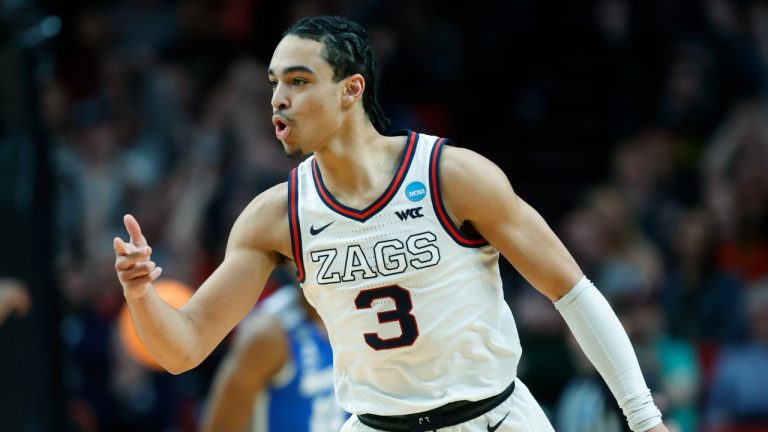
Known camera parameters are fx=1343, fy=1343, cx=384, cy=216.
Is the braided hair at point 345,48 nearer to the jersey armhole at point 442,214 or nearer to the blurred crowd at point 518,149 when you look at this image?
the jersey armhole at point 442,214

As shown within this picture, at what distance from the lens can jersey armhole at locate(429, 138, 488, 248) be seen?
4.32 m

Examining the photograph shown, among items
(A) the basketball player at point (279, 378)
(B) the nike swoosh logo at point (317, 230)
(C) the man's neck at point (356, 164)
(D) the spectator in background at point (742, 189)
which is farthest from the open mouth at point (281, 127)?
(D) the spectator in background at point (742, 189)

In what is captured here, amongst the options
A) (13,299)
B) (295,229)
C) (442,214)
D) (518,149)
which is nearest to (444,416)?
(442,214)

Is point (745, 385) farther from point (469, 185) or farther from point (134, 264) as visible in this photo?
point (134, 264)

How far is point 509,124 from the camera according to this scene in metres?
11.4

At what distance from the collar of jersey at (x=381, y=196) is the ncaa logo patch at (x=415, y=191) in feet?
0.12

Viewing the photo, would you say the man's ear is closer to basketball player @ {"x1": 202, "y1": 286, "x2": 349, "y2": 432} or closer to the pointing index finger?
the pointing index finger

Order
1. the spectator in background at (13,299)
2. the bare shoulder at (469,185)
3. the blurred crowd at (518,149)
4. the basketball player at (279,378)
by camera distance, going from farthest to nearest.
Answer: the blurred crowd at (518,149) < the spectator in background at (13,299) < the basketball player at (279,378) < the bare shoulder at (469,185)

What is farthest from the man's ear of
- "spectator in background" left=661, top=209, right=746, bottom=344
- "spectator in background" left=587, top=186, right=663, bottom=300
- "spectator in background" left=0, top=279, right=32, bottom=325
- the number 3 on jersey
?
"spectator in background" left=661, top=209, right=746, bottom=344

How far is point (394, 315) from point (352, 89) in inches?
30.0

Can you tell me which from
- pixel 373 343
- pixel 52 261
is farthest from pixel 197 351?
pixel 52 261

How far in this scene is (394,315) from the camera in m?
4.32

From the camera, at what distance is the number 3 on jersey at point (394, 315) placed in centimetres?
431

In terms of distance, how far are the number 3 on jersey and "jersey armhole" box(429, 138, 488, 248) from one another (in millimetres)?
244
